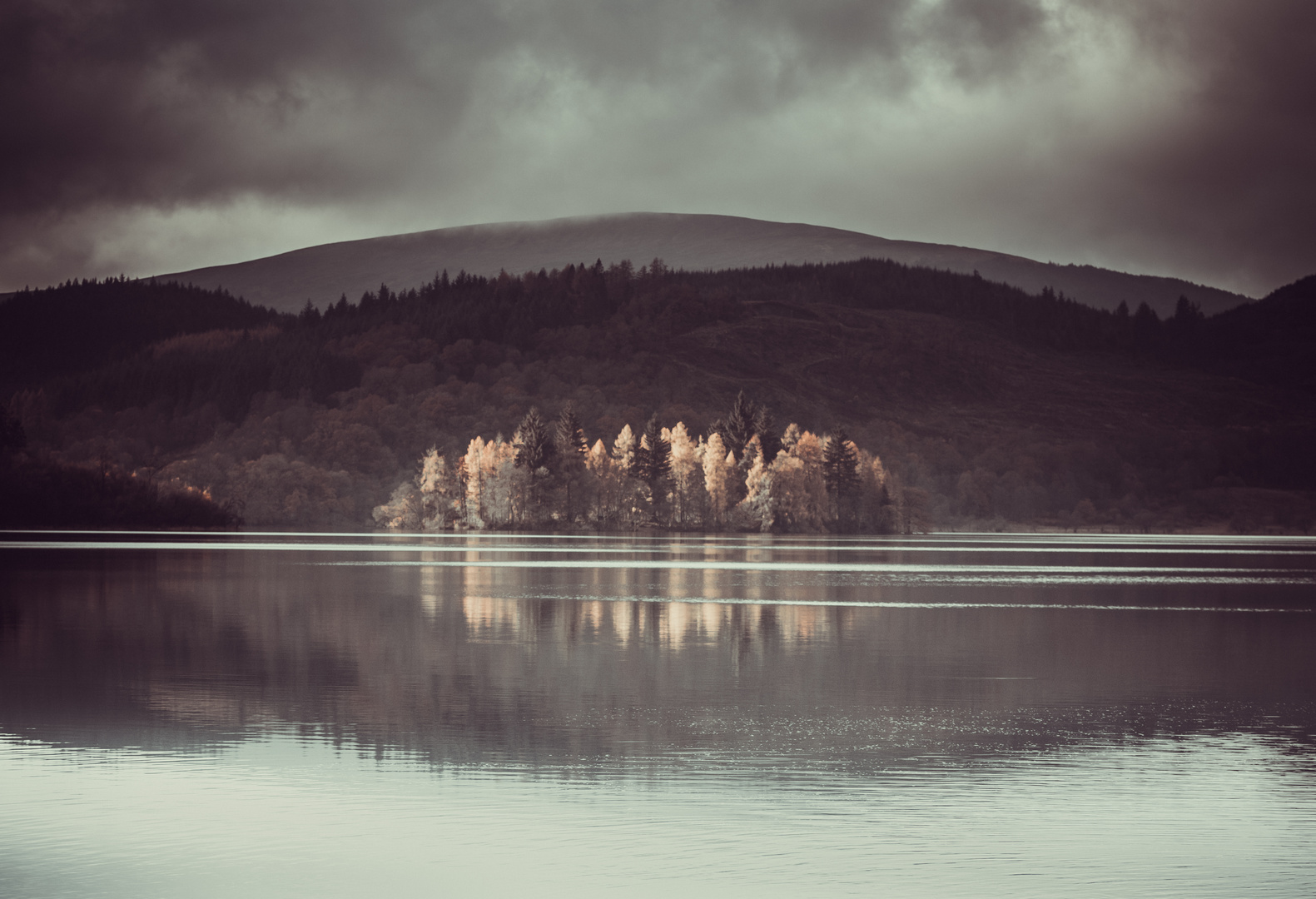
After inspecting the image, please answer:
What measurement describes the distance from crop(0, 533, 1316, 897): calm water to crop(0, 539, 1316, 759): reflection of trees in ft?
0.48

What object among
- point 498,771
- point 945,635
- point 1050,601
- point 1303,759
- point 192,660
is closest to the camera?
point 498,771

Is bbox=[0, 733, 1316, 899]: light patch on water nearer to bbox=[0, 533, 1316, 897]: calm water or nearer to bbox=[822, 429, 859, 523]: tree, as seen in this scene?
bbox=[0, 533, 1316, 897]: calm water

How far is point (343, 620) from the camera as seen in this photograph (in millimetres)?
39469

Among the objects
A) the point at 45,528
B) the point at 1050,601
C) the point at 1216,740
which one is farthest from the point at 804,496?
the point at 1216,740

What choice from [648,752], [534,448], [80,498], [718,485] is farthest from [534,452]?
[648,752]

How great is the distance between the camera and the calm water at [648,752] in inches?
552

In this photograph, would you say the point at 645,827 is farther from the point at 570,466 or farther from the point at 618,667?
the point at 570,466

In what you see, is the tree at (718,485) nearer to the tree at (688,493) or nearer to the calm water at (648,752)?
the tree at (688,493)

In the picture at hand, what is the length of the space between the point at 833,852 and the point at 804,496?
17354 cm

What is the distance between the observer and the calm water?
552 inches

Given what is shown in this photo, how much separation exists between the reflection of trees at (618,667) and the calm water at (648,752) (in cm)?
15

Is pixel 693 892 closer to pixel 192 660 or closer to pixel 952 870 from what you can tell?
pixel 952 870

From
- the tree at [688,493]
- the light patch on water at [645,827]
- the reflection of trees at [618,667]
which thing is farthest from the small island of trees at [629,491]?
the light patch on water at [645,827]

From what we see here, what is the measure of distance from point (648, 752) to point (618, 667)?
9.75m
